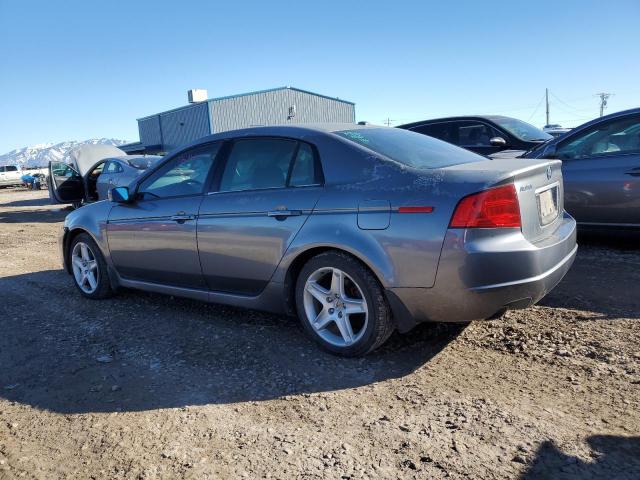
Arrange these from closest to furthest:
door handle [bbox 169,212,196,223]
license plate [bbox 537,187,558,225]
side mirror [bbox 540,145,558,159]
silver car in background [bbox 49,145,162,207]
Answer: license plate [bbox 537,187,558,225], door handle [bbox 169,212,196,223], side mirror [bbox 540,145,558,159], silver car in background [bbox 49,145,162,207]

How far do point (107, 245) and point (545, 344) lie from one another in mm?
3870

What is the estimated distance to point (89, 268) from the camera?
5.12 meters

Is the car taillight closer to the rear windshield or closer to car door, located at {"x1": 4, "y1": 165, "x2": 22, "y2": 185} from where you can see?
the rear windshield

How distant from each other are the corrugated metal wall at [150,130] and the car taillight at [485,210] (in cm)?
3635

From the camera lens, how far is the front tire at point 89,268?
497 centimetres

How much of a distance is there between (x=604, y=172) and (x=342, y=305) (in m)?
3.82

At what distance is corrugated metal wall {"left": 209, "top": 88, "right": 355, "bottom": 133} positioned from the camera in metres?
30.9

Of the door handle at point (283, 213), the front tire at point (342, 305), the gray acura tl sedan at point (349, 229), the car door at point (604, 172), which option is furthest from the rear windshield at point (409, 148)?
the car door at point (604, 172)

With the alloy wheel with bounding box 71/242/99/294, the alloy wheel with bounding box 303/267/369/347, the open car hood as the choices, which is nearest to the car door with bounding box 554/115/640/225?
the alloy wheel with bounding box 303/267/369/347

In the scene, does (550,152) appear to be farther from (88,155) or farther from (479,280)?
(88,155)

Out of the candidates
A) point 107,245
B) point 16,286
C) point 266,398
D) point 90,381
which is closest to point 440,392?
point 266,398

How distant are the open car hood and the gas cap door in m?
11.7

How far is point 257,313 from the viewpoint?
436cm

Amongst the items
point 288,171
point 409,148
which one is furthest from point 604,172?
point 288,171
